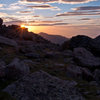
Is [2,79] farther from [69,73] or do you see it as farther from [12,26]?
[12,26]

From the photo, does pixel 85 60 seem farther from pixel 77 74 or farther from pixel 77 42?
pixel 77 42

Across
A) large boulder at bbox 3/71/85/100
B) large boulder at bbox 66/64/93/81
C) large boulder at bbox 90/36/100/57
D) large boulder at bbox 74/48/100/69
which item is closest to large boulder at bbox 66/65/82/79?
large boulder at bbox 66/64/93/81

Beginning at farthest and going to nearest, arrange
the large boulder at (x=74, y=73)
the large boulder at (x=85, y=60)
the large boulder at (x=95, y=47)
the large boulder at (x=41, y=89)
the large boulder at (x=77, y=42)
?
the large boulder at (x=77, y=42), the large boulder at (x=95, y=47), the large boulder at (x=85, y=60), the large boulder at (x=74, y=73), the large boulder at (x=41, y=89)

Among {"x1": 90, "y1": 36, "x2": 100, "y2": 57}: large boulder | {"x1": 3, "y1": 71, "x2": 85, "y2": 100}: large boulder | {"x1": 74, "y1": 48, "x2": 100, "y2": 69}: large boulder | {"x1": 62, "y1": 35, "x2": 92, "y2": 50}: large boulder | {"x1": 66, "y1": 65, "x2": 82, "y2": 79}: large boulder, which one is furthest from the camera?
{"x1": 62, "y1": 35, "x2": 92, "y2": 50}: large boulder

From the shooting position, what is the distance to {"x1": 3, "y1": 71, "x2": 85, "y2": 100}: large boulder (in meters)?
10.4

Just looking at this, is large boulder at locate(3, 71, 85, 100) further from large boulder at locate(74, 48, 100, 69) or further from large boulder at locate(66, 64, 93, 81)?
large boulder at locate(74, 48, 100, 69)

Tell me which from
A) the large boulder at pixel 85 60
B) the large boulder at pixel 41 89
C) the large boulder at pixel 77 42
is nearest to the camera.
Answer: the large boulder at pixel 41 89

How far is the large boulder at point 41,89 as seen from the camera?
10.4 meters

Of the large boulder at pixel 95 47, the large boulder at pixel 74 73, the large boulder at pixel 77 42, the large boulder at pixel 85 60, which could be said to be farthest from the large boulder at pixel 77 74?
the large boulder at pixel 77 42

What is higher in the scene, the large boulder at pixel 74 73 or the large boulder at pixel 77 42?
the large boulder at pixel 77 42

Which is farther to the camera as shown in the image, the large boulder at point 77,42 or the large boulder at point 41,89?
the large boulder at point 77,42

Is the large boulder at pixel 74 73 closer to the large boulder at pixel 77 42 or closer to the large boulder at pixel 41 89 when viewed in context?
the large boulder at pixel 41 89

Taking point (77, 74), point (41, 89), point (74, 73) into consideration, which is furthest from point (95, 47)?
point (41, 89)

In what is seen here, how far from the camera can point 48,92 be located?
34.9ft
